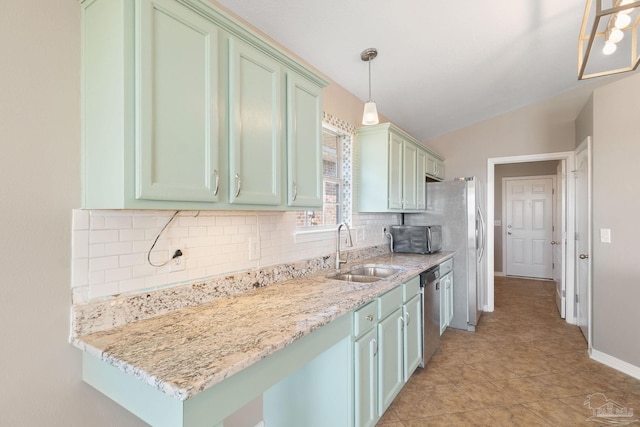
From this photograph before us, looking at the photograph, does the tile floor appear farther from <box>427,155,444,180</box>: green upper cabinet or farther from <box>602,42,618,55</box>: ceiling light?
<box>602,42,618,55</box>: ceiling light

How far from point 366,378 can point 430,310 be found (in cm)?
117

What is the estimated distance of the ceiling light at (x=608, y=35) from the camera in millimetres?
1366

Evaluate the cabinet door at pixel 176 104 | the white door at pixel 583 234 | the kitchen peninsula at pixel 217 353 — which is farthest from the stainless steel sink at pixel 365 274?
the white door at pixel 583 234

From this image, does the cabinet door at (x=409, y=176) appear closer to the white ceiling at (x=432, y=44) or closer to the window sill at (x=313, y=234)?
the white ceiling at (x=432, y=44)

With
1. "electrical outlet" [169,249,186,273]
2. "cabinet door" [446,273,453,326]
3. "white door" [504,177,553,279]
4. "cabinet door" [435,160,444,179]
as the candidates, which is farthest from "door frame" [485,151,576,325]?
"electrical outlet" [169,249,186,273]

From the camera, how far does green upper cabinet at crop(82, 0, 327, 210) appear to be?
1.03 m

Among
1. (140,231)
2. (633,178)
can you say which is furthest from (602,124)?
(140,231)

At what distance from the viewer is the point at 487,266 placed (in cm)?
442

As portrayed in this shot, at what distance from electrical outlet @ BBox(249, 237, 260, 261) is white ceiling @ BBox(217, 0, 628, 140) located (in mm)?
1294

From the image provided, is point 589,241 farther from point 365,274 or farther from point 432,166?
point 365,274

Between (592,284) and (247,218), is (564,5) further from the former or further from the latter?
(247,218)

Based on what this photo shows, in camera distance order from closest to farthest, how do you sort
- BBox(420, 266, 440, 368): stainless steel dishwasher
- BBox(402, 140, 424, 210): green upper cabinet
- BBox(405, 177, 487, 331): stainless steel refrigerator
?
BBox(420, 266, 440, 368): stainless steel dishwasher < BBox(402, 140, 424, 210): green upper cabinet < BBox(405, 177, 487, 331): stainless steel refrigerator

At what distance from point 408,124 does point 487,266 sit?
224 centimetres

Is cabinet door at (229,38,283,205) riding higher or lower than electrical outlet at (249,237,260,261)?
higher
